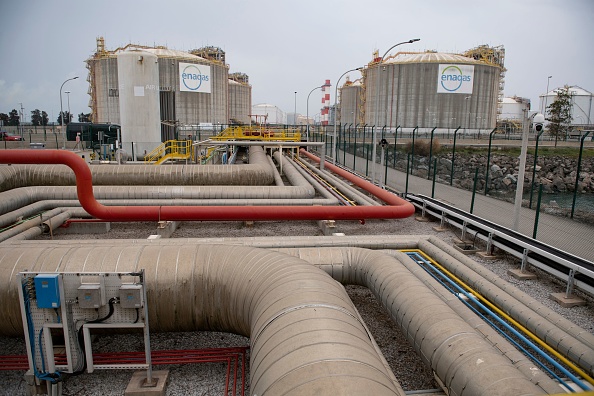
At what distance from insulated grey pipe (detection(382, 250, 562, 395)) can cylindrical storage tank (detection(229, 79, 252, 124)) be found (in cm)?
7623

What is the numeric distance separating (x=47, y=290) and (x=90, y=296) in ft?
1.72

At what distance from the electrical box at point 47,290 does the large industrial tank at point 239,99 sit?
7592 centimetres

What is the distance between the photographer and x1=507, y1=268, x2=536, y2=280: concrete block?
974 cm

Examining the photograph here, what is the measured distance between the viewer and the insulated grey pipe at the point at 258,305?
386 cm

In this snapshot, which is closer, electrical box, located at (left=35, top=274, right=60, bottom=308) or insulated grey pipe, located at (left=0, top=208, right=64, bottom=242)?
electrical box, located at (left=35, top=274, right=60, bottom=308)

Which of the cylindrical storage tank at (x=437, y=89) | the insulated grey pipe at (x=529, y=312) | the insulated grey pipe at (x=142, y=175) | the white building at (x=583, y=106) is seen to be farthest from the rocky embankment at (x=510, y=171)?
the white building at (x=583, y=106)

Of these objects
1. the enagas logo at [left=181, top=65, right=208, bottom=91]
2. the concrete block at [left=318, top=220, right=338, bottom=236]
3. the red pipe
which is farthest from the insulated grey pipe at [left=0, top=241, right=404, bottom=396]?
the enagas logo at [left=181, top=65, right=208, bottom=91]

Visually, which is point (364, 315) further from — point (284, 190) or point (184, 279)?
point (284, 190)

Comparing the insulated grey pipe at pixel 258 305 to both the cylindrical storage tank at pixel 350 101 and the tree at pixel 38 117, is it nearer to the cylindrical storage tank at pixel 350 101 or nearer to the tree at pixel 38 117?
the cylindrical storage tank at pixel 350 101

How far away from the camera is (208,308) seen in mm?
6664

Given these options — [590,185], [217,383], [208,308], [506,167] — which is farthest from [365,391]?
[506,167]

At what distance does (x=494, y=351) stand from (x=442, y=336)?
669 mm

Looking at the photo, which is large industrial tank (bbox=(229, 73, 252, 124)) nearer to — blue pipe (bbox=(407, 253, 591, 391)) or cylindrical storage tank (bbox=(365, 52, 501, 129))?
cylindrical storage tank (bbox=(365, 52, 501, 129))

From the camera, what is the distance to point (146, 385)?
5.89 metres
